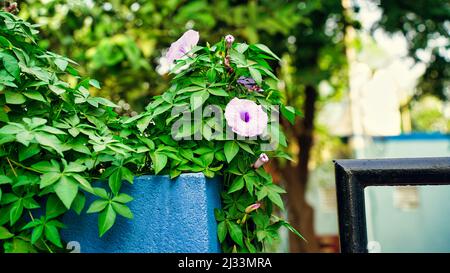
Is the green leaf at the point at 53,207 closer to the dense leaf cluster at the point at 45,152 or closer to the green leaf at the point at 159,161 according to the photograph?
the dense leaf cluster at the point at 45,152

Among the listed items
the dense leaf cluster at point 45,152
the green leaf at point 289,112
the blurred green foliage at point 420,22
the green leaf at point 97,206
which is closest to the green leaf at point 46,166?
the dense leaf cluster at point 45,152

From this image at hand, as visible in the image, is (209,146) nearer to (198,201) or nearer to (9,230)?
(198,201)

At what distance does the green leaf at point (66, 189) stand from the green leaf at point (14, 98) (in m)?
0.24

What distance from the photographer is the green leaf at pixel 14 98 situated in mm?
1208

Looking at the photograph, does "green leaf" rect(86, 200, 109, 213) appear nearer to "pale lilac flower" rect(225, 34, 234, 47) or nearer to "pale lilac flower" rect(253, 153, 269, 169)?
"pale lilac flower" rect(253, 153, 269, 169)

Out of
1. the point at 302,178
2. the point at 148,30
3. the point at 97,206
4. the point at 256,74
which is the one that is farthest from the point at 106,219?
the point at 302,178

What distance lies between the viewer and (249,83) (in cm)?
134

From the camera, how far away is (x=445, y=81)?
5.66 meters

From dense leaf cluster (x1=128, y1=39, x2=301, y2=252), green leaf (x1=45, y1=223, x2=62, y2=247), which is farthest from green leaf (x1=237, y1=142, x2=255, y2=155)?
green leaf (x1=45, y1=223, x2=62, y2=247)

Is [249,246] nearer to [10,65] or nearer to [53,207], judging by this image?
[53,207]

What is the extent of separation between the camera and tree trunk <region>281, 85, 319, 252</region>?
618cm

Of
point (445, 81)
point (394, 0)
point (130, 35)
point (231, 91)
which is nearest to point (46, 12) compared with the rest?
point (130, 35)

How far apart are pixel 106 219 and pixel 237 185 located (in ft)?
1.06

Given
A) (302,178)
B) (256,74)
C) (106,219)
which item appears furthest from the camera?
(302,178)
